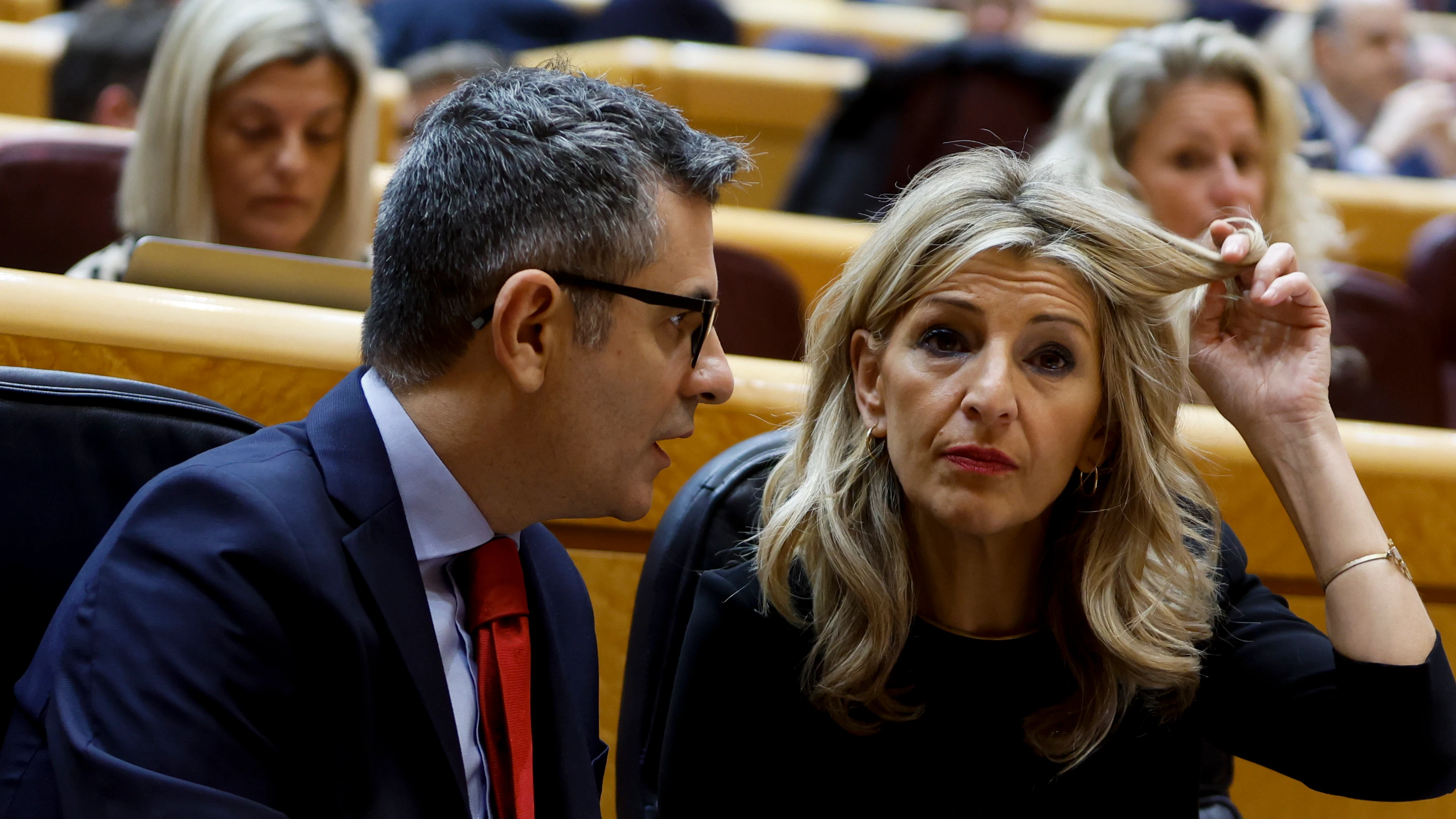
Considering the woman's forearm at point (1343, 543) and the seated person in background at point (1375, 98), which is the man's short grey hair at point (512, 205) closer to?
the woman's forearm at point (1343, 543)

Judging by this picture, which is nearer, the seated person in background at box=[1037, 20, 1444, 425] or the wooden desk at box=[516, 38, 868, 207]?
the seated person in background at box=[1037, 20, 1444, 425]

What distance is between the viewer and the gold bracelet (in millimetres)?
1110

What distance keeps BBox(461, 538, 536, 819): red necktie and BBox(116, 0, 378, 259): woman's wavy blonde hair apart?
1.32 metres

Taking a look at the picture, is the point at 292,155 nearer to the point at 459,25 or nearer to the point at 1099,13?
the point at 459,25

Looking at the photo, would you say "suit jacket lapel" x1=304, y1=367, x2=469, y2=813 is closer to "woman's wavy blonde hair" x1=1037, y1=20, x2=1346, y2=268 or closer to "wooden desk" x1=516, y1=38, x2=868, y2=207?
"woman's wavy blonde hair" x1=1037, y1=20, x2=1346, y2=268

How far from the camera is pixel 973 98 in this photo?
2.90 metres

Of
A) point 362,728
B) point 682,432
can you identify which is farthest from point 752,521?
point 362,728

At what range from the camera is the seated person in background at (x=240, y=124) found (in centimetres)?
211

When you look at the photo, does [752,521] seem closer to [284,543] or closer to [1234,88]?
[284,543]

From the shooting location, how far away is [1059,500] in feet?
4.06

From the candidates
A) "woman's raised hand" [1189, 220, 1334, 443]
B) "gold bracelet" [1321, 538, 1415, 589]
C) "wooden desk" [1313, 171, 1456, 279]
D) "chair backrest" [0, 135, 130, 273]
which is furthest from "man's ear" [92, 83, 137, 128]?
"wooden desk" [1313, 171, 1456, 279]

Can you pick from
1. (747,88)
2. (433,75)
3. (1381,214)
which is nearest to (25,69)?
(433,75)

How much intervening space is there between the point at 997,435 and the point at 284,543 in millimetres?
546

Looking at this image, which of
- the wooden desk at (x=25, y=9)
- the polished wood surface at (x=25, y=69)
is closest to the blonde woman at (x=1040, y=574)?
the polished wood surface at (x=25, y=69)
